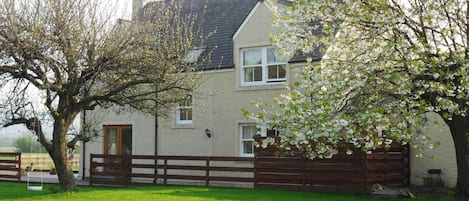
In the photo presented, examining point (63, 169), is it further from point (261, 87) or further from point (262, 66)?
point (262, 66)

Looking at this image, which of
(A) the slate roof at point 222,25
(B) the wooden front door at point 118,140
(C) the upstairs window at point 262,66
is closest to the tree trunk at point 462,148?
(C) the upstairs window at point 262,66

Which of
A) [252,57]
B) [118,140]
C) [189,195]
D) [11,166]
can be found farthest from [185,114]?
[189,195]

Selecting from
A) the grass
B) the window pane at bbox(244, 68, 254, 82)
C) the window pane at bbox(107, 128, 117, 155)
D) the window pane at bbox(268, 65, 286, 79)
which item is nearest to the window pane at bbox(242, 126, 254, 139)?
the window pane at bbox(244, 68, 254, 82)

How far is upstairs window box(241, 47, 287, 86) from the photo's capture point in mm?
23266

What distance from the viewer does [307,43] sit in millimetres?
13445

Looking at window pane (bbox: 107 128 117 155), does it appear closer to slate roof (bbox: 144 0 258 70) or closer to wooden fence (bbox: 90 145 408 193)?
wooden fence (bbox: 90 145 408 193)

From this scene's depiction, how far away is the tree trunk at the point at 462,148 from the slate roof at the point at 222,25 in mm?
10015

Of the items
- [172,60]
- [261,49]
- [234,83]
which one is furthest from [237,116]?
[172,60]

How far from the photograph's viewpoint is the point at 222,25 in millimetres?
27047

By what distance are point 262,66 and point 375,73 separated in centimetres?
1143

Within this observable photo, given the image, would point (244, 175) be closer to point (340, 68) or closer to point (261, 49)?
point (261, 49)

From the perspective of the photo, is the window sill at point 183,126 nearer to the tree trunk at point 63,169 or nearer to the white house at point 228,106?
the white house at point 228,106

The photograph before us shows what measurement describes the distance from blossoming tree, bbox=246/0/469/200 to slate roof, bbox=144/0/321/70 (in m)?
10.1

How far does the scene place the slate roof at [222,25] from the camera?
25.1 metres
